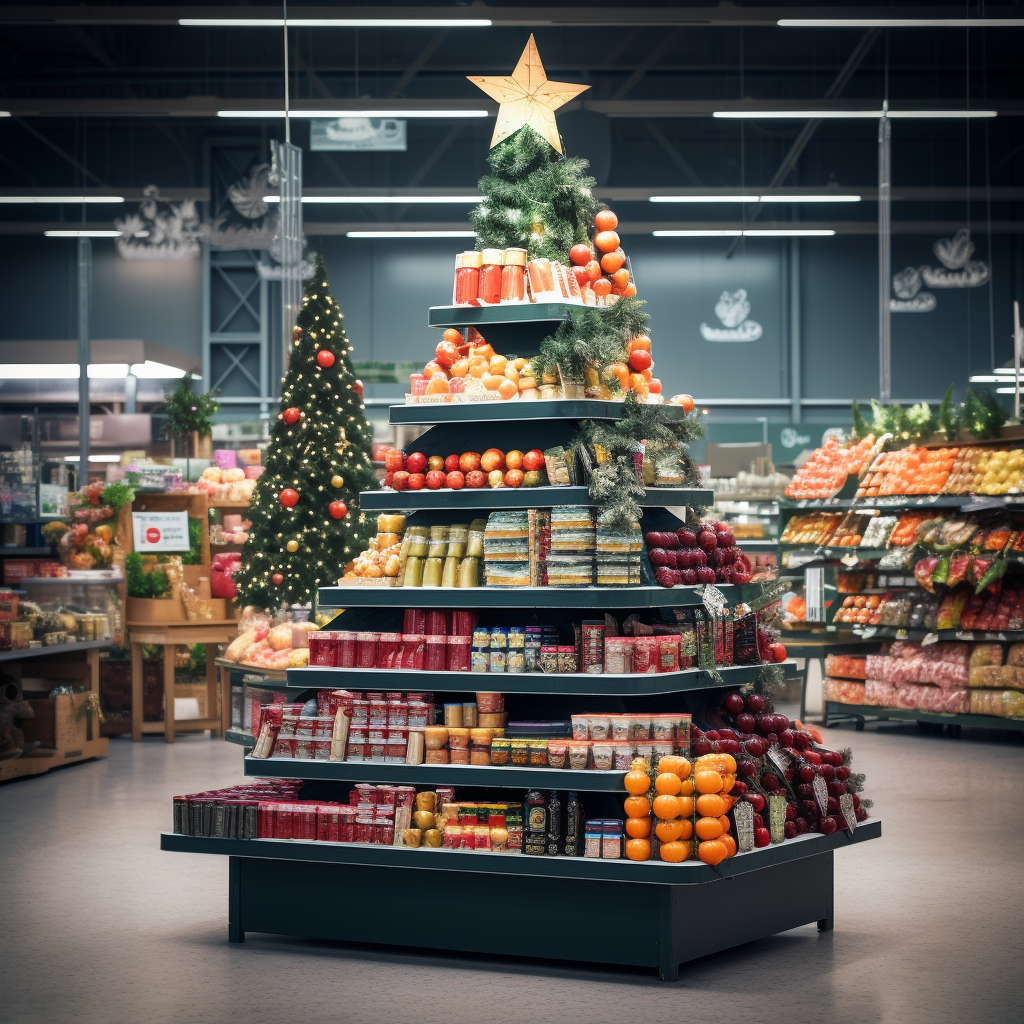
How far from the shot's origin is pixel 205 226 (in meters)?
16.5

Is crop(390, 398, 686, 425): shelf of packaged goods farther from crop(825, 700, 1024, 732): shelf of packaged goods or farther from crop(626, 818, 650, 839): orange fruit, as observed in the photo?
crop(825, 700, 1024, 732): shelf of packaged goods

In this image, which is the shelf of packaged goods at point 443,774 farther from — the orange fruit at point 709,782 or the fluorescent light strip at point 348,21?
the fluorescent light strip at point 348,21

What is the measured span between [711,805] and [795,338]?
19.6 meters

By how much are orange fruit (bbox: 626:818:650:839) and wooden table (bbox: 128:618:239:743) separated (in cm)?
633

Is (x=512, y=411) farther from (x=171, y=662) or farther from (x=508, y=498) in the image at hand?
(x=171, y=662)

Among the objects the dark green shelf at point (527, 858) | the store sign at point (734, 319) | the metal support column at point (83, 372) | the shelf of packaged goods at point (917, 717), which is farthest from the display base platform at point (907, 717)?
the store sign at point (734, 319)

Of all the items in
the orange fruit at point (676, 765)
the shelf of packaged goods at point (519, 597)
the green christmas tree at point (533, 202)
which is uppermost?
the green christmas tree at point (533, 202)

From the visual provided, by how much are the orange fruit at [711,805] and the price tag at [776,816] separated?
13.5 inches

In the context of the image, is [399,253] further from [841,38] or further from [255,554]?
[255,554]

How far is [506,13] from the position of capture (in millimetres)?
13750

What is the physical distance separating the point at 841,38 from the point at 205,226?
30.3 feet

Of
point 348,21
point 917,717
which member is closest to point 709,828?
point 917,717

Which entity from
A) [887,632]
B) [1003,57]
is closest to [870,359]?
[1003,57]

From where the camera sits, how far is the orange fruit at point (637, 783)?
4621 millimetres
